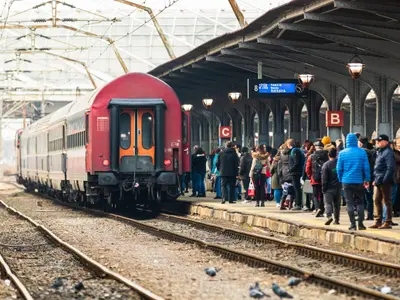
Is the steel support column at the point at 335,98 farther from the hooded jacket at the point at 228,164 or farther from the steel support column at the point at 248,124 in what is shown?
the steel support column at the point at 248,124

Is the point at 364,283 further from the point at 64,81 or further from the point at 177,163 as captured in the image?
the point at 64,81

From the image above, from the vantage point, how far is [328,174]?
18641 millimetres

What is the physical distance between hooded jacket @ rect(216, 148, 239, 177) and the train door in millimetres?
2134

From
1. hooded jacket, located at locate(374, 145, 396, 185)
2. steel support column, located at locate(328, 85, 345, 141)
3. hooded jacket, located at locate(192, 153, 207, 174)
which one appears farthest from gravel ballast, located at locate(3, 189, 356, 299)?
steel support column, located at locate(328, 85, 345, 141)

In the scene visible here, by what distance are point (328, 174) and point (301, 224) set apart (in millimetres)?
1015

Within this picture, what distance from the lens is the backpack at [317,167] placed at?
20.2 m

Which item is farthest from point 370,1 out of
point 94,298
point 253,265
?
point 94,298

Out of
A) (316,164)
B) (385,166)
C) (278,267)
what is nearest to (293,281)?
(278,267)

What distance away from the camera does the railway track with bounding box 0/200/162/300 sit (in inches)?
444

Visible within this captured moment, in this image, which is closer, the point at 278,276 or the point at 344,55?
the point at 278,276

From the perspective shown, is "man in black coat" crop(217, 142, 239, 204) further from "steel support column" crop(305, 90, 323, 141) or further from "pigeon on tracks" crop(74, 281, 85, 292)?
"pigeon on tracks" crop(74, 281, 85, 292)

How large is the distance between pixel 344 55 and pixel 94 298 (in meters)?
18.2

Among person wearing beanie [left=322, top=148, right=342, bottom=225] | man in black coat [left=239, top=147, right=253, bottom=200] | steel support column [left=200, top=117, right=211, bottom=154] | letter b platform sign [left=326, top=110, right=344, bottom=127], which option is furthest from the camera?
steel support column [left=200, top=117, right=211, bottom=154]

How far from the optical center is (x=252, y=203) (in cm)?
2812
